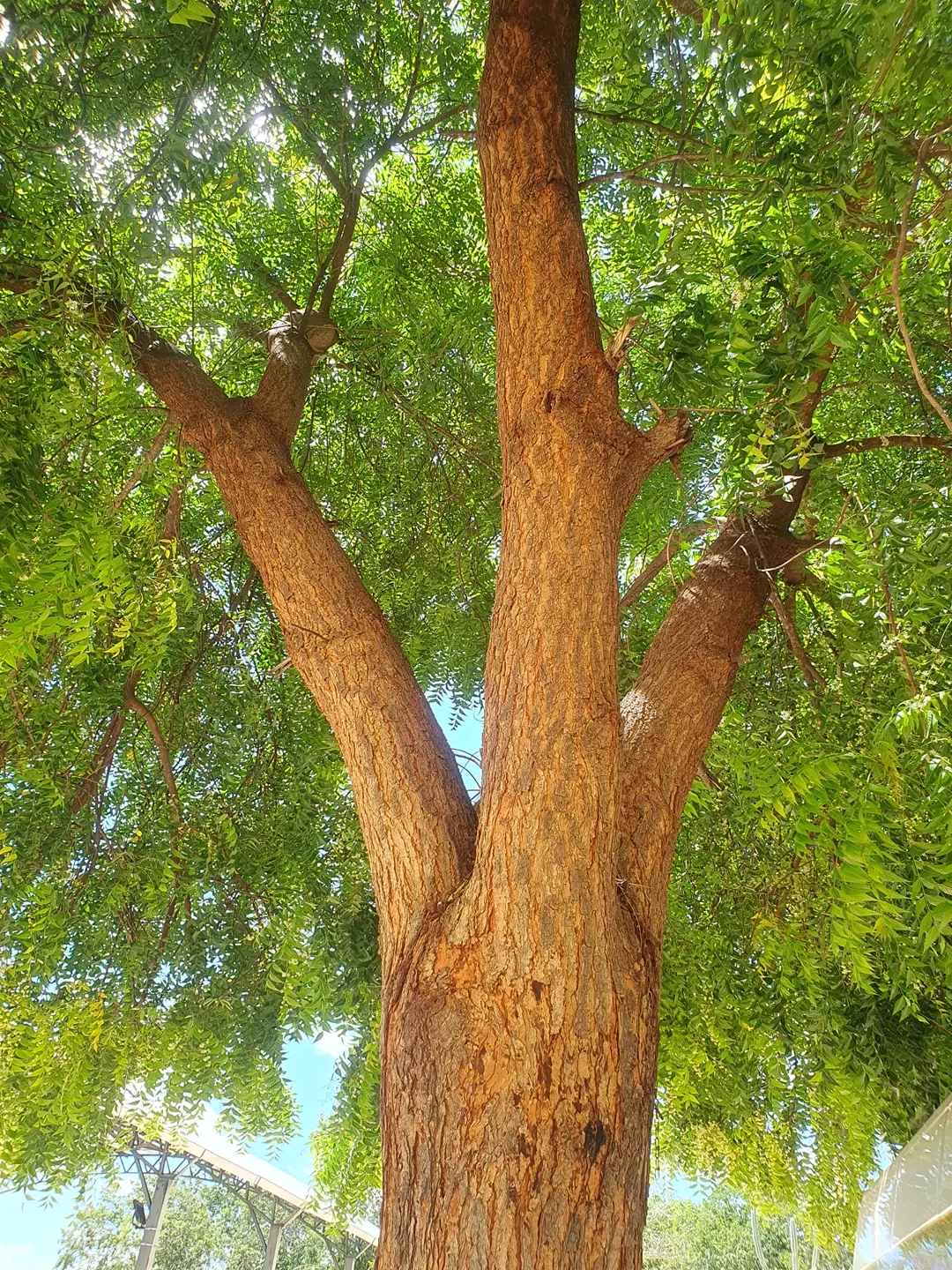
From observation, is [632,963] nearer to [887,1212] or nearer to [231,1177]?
[887,1212]

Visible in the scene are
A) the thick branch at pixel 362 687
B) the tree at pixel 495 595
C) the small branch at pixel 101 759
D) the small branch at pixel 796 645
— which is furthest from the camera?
the small branch at pixel 101 759

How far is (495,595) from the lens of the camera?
1965mm

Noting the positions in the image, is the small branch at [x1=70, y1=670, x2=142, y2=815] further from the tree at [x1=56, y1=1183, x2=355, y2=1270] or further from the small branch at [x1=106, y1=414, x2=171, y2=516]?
the tree at [x1=56, y1=1183, x2=355, y2=1270]

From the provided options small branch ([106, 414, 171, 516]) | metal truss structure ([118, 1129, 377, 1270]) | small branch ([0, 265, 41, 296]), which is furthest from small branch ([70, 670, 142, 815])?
metal truss structure ([118, 1129, 377, 1270])

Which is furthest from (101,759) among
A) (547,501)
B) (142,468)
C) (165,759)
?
(547,501)

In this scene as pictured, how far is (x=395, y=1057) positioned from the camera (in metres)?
1.34

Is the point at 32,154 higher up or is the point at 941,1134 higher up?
the point at 32,154

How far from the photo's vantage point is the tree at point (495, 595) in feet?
4.35

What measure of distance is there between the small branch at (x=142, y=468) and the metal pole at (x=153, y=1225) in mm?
9191

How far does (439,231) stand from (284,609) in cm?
245

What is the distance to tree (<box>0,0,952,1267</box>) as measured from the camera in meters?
1.33

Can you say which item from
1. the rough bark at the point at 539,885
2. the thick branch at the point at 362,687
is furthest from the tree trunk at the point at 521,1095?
the thick branch at the point at 362,687

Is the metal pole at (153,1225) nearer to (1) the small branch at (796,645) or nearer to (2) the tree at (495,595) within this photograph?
(2) the tree at (495,595)

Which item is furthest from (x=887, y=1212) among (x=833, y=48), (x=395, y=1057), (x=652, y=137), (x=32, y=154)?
(x=32, y=154)
